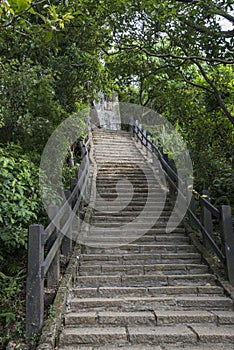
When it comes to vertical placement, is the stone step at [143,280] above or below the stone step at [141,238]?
below

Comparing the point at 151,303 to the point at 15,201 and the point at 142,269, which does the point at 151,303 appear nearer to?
the point at 142,269

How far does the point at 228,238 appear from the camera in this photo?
12.5 feet

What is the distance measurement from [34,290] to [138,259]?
1998 mm

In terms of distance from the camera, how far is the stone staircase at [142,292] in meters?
2.78

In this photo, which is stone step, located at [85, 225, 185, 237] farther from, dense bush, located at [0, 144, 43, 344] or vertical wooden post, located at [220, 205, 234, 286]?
vertical wooden post, located at [220, 205, 234, 286]

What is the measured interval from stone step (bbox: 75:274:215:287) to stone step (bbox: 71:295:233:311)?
1.26 feet

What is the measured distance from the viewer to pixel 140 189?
7367 millimetres

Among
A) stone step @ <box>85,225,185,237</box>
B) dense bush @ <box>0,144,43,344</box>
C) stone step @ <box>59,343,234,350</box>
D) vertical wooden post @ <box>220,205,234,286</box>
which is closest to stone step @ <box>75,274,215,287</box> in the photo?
vertical wooden post @ <box>220,205,234,286</box>

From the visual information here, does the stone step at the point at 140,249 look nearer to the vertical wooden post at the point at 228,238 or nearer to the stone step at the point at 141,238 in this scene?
the stone step at the point at 141,238

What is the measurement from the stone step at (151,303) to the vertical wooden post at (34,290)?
616 mm

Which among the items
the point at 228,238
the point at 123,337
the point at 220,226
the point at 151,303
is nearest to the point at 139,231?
the point at 220,226

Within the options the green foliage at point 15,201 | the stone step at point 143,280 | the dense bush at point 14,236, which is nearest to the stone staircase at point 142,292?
the stone step at point 143,280

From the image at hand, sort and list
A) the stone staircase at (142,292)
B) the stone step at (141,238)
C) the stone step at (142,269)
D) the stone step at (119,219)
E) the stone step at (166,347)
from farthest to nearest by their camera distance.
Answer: the stone step at (119,219)
the stone step at (141,238)
the stone step at (142,269)
the stone staircase at (142,292)
the stone step at (166,347)

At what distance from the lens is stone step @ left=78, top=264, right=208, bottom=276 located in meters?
4.09
